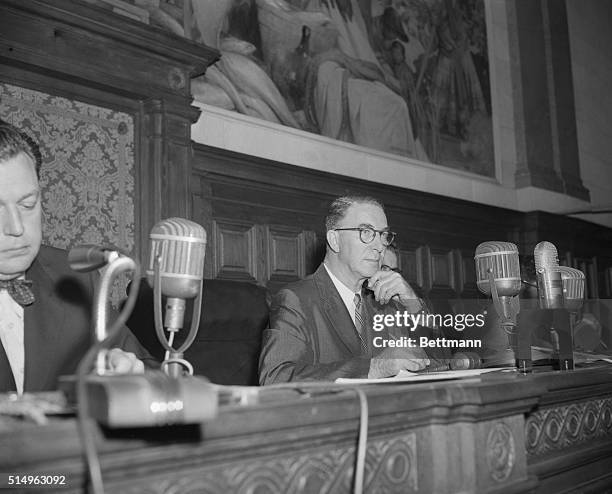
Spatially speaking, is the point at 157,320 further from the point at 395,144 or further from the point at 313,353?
the point at 395,144

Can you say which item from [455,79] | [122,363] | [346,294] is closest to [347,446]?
[122,363]

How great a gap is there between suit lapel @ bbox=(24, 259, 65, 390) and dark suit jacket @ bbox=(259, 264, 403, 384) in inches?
32.7

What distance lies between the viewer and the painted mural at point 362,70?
17.1 ft

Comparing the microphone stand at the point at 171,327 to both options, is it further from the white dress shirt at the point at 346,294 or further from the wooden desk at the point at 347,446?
the white dress shirt at the point at 346,294

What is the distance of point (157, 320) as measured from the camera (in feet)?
5.32

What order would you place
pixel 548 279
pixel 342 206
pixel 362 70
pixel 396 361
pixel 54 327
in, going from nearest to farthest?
pixel 396 361
pixel 54 327
pixel 548 279
pixel 342 206
pixel 362 70

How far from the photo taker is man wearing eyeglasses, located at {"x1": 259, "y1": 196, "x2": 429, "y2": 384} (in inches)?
92.3

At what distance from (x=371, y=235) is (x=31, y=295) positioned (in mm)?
1642

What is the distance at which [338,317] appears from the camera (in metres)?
3.14

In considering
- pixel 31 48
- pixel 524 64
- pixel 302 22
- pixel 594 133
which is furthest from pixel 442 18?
pixel 31 48

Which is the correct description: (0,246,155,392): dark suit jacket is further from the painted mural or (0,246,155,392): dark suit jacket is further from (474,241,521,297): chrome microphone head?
the painted mural

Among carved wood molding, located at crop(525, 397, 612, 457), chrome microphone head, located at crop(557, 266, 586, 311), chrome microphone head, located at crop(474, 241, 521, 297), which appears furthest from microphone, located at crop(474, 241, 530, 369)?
chrome microphone head, located at crop(557, 266, 586, 311)

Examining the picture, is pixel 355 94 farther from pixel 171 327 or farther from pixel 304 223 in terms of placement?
pixel 171 327

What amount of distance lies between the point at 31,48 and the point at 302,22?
255cm
